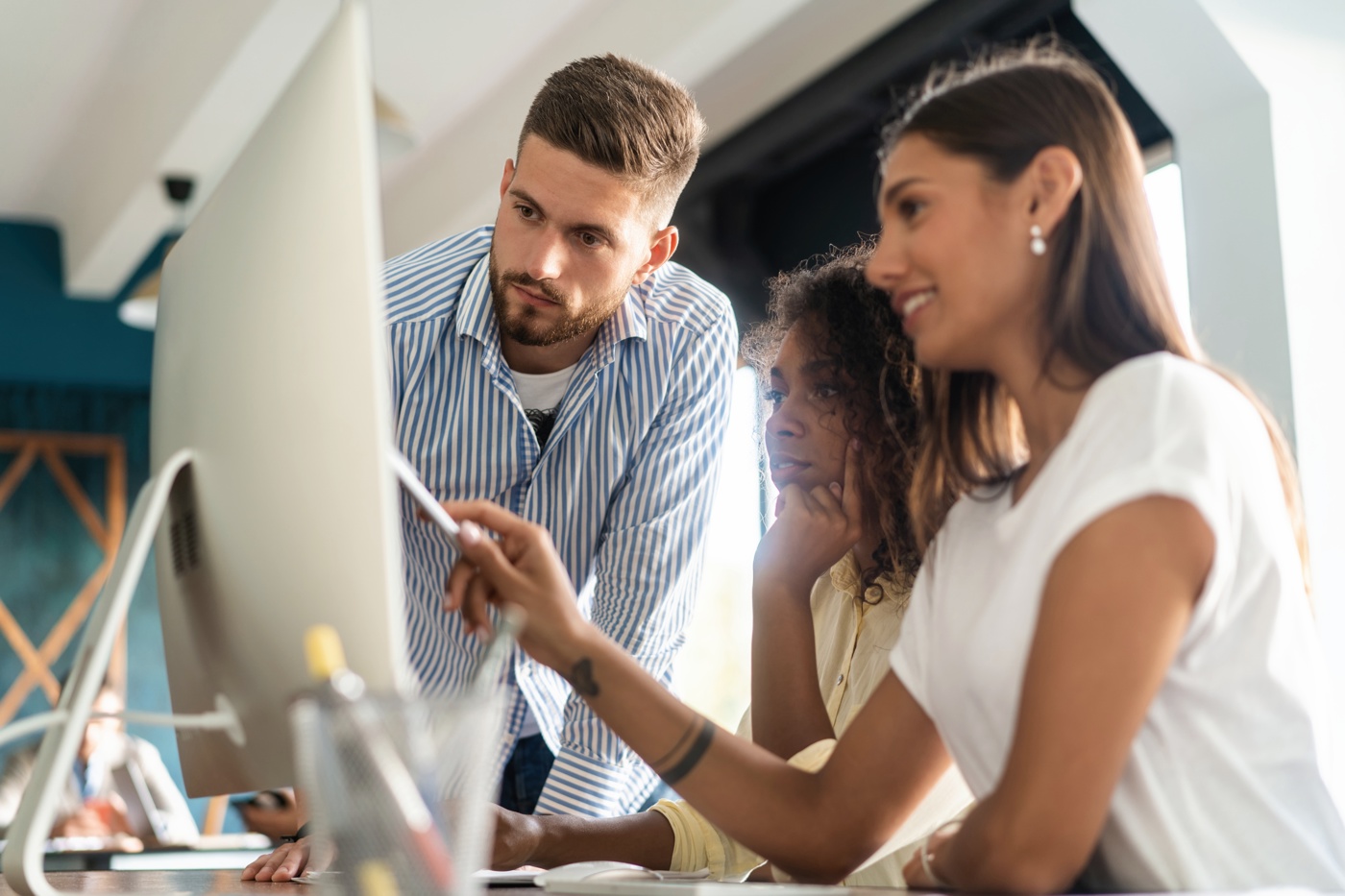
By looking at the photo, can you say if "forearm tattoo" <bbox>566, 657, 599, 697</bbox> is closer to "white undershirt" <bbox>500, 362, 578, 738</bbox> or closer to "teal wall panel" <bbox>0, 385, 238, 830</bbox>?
"white undershirt" <bbox>500, 362, 578, 738</bbox>

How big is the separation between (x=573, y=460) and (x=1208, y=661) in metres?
0.92

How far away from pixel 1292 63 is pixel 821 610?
161 cm

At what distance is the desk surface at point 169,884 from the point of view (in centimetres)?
94

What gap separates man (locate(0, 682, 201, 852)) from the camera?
3.83 metres

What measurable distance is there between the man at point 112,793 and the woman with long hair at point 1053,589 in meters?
3.15

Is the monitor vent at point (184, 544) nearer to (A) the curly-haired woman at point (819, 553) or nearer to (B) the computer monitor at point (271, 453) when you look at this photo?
(B) the computer monitor at point (271, 453)

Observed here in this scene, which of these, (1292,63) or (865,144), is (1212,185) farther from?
(865,144)

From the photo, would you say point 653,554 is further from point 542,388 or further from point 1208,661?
point 1208,661

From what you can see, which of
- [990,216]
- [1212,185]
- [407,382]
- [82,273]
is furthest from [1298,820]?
[82,273]

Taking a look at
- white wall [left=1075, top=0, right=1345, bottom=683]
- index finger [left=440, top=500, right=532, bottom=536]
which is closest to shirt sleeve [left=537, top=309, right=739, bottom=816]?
index finger [left=440, top=500, right=532, bottom=536]

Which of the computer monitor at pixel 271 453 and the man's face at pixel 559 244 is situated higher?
the man's face at pixel 559 244

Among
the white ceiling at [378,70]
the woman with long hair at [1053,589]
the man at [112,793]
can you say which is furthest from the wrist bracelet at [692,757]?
the man at [112,793]

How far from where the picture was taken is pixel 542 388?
164cm

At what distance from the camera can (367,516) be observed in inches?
24.1
